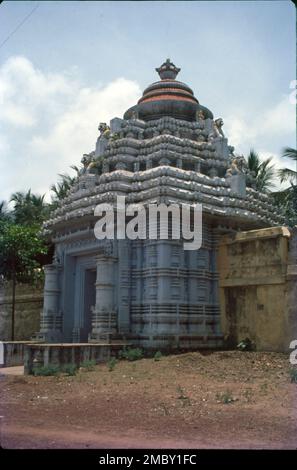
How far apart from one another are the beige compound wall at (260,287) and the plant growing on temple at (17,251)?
27.8ft

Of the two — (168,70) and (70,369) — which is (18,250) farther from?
(168,70)

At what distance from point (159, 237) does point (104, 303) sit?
8.92 feet

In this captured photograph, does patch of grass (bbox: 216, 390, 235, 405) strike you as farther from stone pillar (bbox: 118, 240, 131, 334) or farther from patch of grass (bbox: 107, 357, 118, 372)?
stone pillar (bbox: 118, 240, 131, 334)

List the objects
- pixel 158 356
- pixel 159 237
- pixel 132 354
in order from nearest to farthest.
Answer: pixel 158 356, pixel 132 354, pixel 159 237

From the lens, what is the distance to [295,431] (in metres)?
7.17

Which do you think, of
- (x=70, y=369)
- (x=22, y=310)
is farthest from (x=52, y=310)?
(x=70, y=369)

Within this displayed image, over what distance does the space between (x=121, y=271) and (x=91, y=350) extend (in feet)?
9.87

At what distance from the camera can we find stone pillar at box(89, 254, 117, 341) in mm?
15617

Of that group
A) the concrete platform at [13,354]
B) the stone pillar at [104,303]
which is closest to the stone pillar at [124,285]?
the stone pillar at [104,303]

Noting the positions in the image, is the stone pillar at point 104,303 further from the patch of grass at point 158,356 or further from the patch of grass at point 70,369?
the patch of grass at point 70,369

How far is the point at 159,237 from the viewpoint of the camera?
1574cm

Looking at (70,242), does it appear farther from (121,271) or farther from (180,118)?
(180,118)

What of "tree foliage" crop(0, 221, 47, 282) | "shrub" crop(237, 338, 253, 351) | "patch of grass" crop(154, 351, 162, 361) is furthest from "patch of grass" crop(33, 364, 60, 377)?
"tree foliage" crop(0, 221, 47, 282)

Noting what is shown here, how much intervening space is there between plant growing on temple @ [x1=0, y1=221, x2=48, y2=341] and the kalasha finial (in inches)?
354
